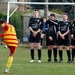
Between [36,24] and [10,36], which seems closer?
[10,36]

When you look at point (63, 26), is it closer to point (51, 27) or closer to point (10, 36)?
point (51, 27)

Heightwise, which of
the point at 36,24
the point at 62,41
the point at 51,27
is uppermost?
the point at 36,24

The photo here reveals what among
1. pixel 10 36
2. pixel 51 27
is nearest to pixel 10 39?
pixel 10 36

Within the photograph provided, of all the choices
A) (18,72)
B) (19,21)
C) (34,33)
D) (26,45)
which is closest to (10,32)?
(18,72)

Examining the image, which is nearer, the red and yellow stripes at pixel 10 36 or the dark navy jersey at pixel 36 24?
the red and yellow stripes at pixel 10 36

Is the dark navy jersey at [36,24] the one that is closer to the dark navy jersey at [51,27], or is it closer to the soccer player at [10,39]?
the dark navy jersey at [51,27]

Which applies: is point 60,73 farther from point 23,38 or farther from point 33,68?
point 23,38

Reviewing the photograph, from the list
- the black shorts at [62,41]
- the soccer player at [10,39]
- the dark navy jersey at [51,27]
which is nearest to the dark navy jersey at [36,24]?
the dark navy jersey at [51,27]

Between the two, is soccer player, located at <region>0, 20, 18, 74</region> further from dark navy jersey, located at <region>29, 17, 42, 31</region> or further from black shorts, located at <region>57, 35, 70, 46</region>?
black shorts, located at <region>57, 35, 70, 46</region>

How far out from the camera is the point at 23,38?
30422 millimetres

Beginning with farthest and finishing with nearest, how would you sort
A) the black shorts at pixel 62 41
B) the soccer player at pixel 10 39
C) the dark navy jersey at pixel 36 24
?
the black shorts at pixel 62 41 < the dark navy jersey at pixel 36 24 < the soccer player at pixel 10 39

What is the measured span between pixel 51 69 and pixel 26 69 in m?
0.85

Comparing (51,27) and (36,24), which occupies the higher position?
(36,24)

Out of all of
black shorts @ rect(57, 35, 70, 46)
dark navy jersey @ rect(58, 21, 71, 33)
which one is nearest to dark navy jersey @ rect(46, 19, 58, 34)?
dark navy jersey @ rect(58, 21, 71, 33)
